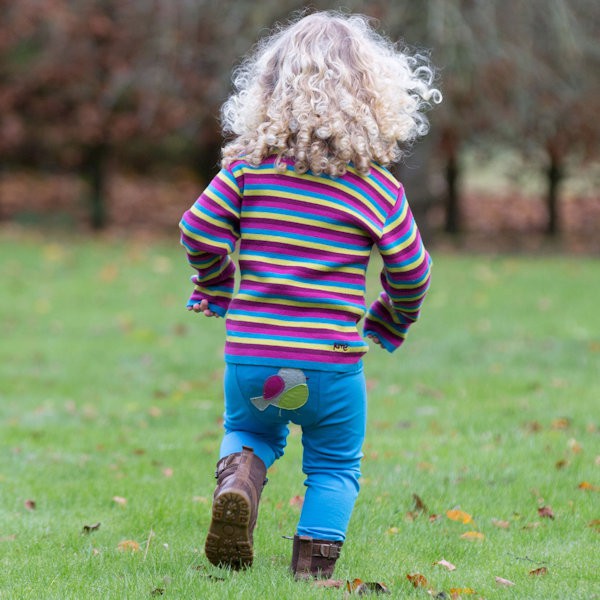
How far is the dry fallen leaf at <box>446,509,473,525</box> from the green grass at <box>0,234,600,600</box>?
0.04 metres

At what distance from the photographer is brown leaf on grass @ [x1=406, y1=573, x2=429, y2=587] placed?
358cm

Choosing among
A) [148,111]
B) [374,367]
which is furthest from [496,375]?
[148,111]

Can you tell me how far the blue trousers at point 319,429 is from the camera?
3.41 m

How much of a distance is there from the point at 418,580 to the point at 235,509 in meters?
0.76

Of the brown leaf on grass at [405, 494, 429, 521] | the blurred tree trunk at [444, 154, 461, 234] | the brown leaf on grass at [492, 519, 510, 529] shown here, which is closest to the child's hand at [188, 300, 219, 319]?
the brown leaf on grass at [405, 494, 429, 521]

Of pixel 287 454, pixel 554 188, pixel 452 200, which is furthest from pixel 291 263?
pixel 452 200

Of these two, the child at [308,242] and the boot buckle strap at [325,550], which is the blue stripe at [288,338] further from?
the boot buckle strap at [325,550]

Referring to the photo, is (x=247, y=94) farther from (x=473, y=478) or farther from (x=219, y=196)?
(x=473, y=478)

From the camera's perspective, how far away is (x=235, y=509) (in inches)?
129

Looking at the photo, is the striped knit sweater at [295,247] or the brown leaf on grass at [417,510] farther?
the brown leaf on grass at [417,510]

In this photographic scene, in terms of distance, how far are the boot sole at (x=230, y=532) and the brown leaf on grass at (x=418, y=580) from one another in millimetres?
572

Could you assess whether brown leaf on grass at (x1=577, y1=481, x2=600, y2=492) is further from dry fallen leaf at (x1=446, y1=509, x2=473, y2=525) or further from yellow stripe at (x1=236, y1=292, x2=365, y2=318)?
yellow stripe at (x1=236, y1=292, x2=365, y2=318)

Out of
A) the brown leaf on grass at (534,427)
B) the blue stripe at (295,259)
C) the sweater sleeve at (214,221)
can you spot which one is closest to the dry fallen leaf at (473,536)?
the blue stripe at (295,259)

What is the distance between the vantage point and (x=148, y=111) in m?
18.6
